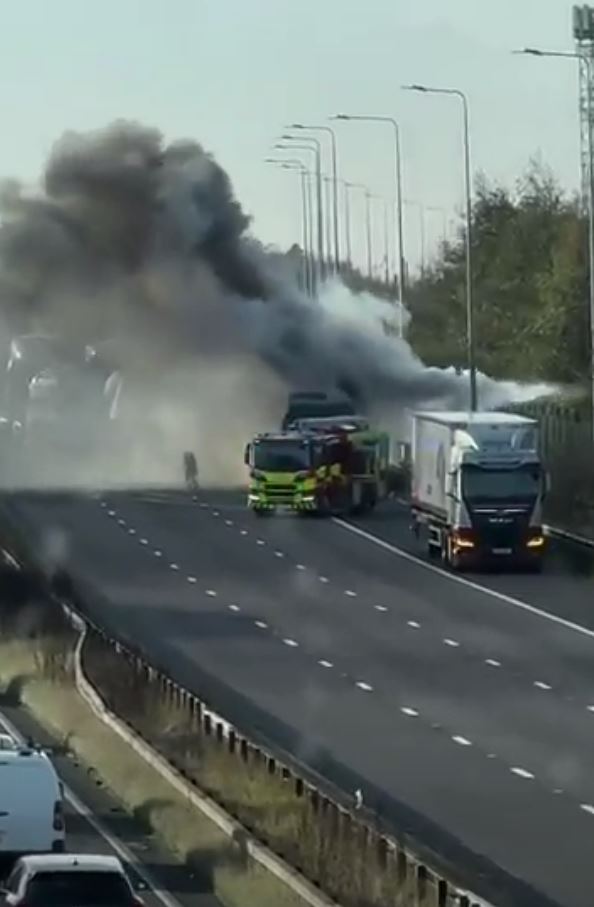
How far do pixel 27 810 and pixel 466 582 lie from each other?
31.5 meters

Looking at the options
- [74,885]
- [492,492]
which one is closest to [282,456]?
[492,492]

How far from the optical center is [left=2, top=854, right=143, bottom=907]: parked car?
75.9 ft

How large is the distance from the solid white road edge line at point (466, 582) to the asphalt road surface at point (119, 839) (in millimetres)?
13852

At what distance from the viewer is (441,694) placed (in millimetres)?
43125

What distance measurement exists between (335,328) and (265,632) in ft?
133

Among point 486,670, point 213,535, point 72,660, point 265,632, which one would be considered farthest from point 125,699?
point 213,535

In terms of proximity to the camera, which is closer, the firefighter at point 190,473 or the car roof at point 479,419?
the car roof at point 479,419

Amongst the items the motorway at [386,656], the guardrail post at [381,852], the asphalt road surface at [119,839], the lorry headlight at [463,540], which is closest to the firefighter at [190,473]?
the motorway at [386,656]

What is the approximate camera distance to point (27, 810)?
2856 centimetres

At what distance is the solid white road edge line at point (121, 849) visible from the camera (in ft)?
92.5

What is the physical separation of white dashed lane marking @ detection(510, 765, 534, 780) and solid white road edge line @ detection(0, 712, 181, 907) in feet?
16.2

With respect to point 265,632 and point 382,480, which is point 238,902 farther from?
point 382,480

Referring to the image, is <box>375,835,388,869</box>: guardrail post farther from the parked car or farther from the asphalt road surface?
the parked car

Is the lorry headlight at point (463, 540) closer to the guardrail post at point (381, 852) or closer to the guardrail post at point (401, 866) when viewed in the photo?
the guardrail post at point (381, 852)
